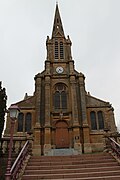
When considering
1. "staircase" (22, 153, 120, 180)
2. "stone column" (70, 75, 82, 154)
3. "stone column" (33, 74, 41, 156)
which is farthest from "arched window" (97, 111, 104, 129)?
"staircase" (22, 153, 120, 180)

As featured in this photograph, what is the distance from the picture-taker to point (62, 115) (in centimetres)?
2309

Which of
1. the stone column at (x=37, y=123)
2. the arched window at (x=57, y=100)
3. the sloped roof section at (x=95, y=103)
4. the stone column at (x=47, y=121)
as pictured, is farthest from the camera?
the sloped roof section at (x=95, y=103)

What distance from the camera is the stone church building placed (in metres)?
21.4

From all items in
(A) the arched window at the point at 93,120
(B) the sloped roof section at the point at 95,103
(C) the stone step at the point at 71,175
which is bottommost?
(C) the stone step at the point at 71,175

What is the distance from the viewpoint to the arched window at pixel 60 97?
24.2 m

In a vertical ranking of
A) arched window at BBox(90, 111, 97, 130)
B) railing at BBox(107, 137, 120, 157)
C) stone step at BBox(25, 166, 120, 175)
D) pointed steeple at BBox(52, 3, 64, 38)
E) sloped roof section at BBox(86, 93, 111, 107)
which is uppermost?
pointed steeple at BBox(52, 3, 64, 38)

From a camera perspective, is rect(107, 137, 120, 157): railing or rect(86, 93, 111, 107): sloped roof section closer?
rect(107, 137, 120, 157): railing

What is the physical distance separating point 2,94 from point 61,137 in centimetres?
1286

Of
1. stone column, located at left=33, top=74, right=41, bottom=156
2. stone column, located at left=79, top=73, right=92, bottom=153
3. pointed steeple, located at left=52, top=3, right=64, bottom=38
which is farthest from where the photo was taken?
pointed steeple, located at left=52, top=3, right=64, bottom=38

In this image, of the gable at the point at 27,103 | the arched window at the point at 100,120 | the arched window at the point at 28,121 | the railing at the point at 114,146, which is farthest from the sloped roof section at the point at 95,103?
the railing at the point at 114,146

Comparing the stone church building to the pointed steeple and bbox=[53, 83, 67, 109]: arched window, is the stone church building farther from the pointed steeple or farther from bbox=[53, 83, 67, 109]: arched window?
the pointed steeple

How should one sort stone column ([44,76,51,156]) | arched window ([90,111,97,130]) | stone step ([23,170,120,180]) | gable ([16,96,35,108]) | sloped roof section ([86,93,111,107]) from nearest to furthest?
1. stone step ([23,170,120,180])
2. stone column ([44,76,51,156])
3. arched window ([90,111,97,130])
4. gable ([16,96,35,108])
5. sloped roof section ([86,93,111,107])

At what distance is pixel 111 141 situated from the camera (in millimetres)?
11312

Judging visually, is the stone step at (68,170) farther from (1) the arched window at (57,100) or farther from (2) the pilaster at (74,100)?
(1) the arched window at (57,100)
